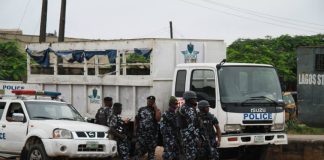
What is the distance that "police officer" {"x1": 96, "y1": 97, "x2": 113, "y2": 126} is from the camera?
48.6 ft

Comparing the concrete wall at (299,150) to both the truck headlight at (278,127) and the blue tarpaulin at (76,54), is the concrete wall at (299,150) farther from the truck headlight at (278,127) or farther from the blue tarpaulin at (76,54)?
the blue tarpaulin at (76,54)

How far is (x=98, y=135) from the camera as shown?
1379 centimetres

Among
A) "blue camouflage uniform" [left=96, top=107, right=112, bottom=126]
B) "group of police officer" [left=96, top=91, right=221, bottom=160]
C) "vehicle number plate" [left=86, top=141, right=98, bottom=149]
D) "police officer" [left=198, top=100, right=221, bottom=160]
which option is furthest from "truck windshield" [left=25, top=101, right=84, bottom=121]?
"police officer" [left=198, top=100, right=221, bottom=160]

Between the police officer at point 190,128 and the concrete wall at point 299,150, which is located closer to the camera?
the police officer at point 190,128

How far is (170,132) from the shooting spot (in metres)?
14.0

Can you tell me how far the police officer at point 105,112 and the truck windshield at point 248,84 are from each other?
2.56 metres

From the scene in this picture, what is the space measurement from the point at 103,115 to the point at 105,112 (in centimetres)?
9

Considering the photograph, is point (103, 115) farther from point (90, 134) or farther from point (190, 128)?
point (190, 128)

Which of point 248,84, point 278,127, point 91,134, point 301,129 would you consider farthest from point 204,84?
point 301,129

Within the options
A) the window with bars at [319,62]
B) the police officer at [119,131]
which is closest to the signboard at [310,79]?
the window with bars at [319,62]

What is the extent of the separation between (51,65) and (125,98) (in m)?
3.32

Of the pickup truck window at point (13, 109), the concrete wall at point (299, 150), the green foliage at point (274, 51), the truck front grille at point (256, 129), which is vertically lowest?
the concrete wall at point (299, 150)

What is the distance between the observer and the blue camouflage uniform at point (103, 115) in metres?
14.9

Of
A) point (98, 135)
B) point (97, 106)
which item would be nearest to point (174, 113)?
point (98, 135)
